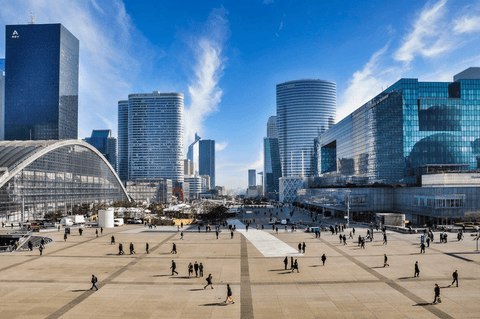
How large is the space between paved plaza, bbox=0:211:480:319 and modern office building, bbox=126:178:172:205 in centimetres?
14292

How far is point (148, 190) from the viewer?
7082 inches

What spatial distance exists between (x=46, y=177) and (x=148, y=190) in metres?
90.7

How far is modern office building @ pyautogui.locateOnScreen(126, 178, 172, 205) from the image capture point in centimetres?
17838

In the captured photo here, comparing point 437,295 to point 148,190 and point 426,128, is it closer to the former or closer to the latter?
point 426,128

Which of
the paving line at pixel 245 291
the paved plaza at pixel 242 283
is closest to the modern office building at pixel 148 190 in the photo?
the paved plaza at pixel 242 283

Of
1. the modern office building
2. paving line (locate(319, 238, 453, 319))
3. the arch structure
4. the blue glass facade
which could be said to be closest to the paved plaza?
paving line (locate(319, 238, 453, 319))

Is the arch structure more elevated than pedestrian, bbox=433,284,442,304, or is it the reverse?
the arch structure

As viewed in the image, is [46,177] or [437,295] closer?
[437,295]

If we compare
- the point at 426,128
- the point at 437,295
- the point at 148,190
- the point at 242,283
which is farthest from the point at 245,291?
the point at 148,190

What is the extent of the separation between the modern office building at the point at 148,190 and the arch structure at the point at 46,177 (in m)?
54.2

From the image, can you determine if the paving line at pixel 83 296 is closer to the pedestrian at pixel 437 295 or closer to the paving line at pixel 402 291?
the paving line at pixel 402 291

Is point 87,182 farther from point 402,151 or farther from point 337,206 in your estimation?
point 402,151

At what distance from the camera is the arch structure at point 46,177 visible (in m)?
77.4

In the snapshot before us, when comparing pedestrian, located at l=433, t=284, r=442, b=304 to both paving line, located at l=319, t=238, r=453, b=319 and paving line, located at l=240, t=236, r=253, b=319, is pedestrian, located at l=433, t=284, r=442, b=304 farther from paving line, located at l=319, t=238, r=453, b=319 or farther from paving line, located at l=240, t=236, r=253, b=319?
paving line, located at l=240, t=236, r=253, b=319
